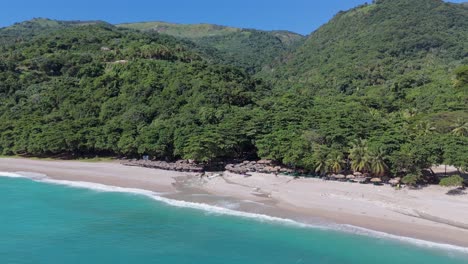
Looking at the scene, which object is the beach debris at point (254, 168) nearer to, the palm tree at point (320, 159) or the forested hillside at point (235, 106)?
the forested hillside at point (235, 106)

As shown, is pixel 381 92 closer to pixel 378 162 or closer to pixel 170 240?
pixel 378 162

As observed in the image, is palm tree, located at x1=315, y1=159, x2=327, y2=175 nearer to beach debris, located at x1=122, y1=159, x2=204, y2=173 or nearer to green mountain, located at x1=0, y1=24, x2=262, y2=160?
green mountain, located at x1=0, y1=24, x2=262, y2=160

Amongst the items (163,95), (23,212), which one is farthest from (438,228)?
(163,95)

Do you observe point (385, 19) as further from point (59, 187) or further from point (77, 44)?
point (59, 187)

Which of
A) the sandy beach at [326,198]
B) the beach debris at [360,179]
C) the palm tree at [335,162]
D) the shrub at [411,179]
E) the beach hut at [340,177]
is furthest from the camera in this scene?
the palm tree at [335,162]

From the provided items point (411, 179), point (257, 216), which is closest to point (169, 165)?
point (257, 216)

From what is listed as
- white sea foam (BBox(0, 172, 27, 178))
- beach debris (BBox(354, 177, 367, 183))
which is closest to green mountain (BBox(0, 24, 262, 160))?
white sea foam (BBox(0, 172, 27, 178))

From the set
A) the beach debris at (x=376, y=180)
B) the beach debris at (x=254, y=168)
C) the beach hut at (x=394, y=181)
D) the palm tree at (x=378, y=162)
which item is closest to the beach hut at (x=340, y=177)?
the beach debris at (x=376, y=180)
